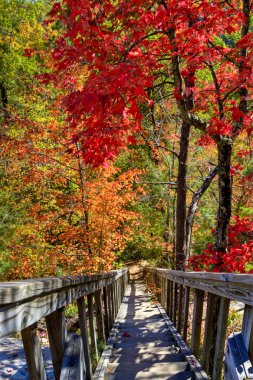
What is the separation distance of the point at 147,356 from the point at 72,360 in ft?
9.48

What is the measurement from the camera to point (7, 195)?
14375mm

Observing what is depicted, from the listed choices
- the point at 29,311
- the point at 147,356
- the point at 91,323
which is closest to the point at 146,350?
the point at 147,356

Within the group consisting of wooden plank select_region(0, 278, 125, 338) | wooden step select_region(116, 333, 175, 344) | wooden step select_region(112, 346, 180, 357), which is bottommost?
wooden step select_region(116, 333, 175, 344)

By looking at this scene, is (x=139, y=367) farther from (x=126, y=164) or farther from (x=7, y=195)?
(x=126, y=164)

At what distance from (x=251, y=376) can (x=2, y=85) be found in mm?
21407

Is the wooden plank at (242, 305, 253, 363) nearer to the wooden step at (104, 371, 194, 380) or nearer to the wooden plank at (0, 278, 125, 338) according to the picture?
the wooden plank at (0, 278, 125, 338)

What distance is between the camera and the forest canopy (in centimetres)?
442

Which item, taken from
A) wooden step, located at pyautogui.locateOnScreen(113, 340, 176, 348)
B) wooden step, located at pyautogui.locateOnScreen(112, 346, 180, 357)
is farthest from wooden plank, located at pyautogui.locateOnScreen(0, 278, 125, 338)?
wooden step, located at pyautogui.locateOnScreen(113, 340, 176, 348)

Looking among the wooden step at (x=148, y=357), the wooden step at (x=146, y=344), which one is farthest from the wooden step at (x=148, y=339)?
the wooden step at (x=148, y=357)

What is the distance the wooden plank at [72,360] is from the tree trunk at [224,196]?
3167 millimetres

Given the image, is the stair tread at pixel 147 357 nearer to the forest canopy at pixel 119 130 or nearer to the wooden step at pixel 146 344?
the wooden step at pixel 146 344

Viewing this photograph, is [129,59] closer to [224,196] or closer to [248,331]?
[224,196]

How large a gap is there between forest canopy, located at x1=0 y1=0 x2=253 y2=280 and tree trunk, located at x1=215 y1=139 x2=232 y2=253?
14 millimetres

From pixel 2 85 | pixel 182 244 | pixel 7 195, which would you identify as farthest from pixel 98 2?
pixel 2 85
